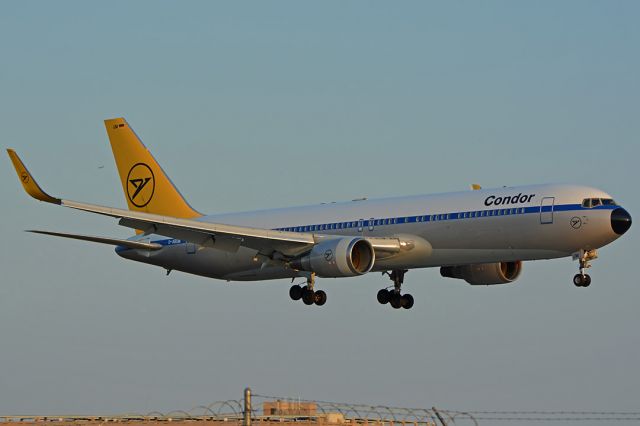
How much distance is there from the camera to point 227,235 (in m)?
68.5

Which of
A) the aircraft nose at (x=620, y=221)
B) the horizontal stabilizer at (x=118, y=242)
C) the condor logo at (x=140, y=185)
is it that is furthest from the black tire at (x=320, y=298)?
the aircraft nose at (x=620, y=221)

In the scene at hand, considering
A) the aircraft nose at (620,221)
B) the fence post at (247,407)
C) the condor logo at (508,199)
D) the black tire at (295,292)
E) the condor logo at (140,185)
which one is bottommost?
the fence post at (247,407)

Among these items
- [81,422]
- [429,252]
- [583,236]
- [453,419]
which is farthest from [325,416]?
[453,419]

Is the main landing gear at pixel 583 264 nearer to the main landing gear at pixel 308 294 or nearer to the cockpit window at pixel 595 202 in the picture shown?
the cockpit window at pixel 595 202

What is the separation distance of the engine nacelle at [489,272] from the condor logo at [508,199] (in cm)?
793

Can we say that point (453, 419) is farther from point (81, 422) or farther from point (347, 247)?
point (81, 422)

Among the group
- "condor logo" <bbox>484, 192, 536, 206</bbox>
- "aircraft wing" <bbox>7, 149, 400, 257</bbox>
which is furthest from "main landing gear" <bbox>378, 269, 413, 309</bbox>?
"condor logo" <bbox>484, 192, 536, 206</bbox>

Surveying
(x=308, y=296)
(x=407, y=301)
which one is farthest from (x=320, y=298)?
(x=407, y=301)

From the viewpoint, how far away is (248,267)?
73375 millimetres

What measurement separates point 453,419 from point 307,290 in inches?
1150

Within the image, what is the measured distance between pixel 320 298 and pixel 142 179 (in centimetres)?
1644

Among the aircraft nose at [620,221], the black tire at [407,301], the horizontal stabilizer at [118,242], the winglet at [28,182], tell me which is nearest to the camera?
the winglet at [28,182]

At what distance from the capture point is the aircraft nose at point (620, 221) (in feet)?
206

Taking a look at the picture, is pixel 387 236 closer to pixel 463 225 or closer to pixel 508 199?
pixel 463 225
